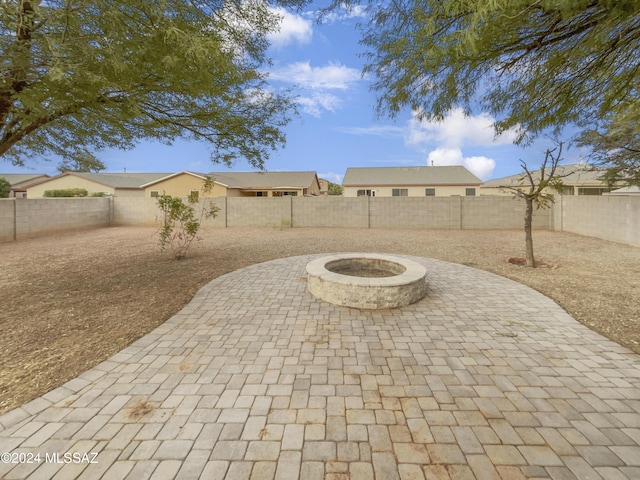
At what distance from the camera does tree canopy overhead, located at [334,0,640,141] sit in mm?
2162

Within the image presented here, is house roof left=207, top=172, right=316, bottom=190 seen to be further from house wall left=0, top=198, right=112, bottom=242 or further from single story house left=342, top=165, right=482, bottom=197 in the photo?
house wall left=0, top=198, right=112, bottom=242

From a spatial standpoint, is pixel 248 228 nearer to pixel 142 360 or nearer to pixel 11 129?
pixel 11 129

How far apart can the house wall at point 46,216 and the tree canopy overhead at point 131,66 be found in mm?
8306

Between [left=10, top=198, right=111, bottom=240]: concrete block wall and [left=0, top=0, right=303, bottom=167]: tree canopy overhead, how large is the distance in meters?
8.64

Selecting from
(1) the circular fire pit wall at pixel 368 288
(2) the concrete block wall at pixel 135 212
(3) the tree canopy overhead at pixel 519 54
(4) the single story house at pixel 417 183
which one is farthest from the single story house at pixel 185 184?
(3) the tree canopy overhead at pixel 519 54

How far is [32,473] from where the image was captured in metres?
1.74

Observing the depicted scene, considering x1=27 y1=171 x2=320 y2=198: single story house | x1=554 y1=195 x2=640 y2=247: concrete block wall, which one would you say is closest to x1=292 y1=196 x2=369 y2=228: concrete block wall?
x1=554 y1=195 x2=640 y2=247: concrete block wall

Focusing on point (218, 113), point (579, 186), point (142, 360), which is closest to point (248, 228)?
point (218, 113)

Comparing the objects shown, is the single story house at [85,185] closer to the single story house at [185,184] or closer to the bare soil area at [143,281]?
the single story house at [185,184]

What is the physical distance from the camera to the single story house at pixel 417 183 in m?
25.4

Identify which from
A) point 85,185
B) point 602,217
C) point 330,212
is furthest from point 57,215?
point 602,217

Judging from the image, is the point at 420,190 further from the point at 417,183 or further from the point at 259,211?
the point at 259,211

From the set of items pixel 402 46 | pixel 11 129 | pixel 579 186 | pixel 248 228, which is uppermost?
pixel 579 186

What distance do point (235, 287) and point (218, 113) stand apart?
305 cm
